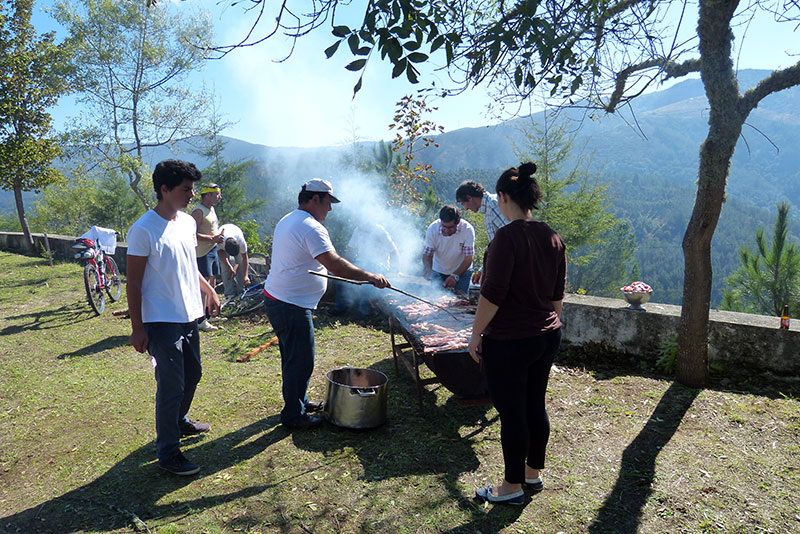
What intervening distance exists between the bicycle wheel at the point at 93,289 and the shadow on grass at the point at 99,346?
1510mm

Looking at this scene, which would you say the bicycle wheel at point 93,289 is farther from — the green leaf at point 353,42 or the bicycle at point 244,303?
the green leaf at point 353,42

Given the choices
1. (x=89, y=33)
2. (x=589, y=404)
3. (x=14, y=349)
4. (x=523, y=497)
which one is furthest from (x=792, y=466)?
(x=89, y=33)

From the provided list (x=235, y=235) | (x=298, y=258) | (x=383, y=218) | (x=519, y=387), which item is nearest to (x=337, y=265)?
(x=298, y=258)

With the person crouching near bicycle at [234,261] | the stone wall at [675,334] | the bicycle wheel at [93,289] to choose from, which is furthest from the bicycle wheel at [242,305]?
the stone wall at [675,334]

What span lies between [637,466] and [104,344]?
6.67 meters

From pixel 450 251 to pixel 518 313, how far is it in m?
3.16

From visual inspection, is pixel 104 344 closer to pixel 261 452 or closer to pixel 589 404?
pixel 261 452

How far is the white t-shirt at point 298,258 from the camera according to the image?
3.60m

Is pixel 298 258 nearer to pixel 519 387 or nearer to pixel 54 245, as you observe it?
pixel 519 387

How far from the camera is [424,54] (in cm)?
212

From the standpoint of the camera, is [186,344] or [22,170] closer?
[186,344]

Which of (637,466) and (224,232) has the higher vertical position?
(224,232)

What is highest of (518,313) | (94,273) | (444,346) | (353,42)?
(353,42)

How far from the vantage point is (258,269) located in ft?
30.4
